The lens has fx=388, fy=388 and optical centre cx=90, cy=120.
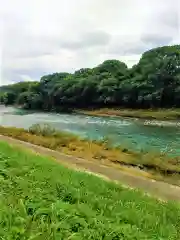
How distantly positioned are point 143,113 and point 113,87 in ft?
25.2

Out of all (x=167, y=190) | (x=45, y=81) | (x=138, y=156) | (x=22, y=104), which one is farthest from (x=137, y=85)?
(x=167, y=190)

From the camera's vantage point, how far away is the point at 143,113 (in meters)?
39.0

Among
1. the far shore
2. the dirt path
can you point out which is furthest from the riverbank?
the far shore

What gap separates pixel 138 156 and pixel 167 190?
16.8 ft

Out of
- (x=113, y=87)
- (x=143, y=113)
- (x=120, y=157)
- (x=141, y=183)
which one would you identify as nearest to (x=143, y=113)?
(x=143, y=113)

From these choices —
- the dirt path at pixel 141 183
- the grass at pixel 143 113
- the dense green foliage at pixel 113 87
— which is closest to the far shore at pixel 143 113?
the grass at pixel 143 113

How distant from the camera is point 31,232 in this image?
2.73 m

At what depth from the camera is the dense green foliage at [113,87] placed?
40312 mm

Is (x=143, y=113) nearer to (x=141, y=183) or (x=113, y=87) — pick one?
(x=113, y=87)

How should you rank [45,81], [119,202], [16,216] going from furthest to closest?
[45,81], [119,202], [16,216]

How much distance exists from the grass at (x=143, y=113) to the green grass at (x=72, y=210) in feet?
103

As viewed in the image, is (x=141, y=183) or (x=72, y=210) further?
(x=141, y=183)

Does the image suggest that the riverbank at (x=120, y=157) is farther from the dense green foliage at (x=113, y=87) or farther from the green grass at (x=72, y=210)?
the dense green foliage at (x=113, y=87)

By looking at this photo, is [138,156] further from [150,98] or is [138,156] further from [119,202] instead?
[150,98]
